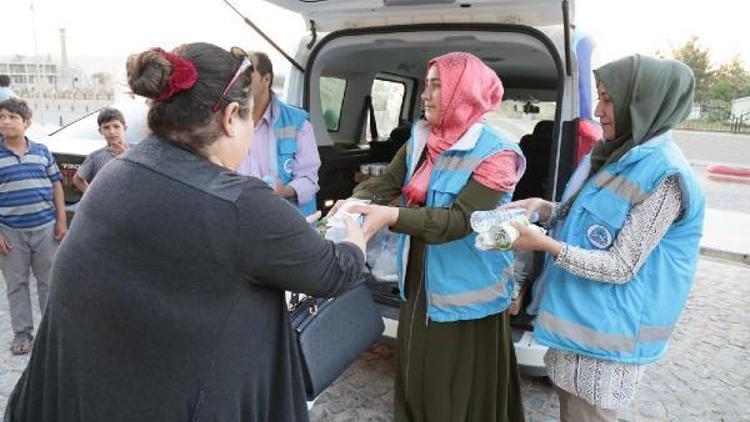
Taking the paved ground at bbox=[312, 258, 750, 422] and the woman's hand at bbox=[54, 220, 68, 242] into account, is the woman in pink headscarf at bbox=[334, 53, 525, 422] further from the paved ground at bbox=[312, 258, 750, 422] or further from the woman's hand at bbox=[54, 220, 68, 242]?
the woman's hand at bbox=[54, 220, 68, 242]

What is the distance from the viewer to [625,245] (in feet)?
5.21

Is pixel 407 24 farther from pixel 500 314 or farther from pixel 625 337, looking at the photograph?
pixel 625 337

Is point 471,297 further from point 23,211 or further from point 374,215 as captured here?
point 23,211

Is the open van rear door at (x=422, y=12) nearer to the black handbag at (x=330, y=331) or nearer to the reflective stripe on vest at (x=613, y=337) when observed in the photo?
the reflective stripe on vest at (x=613, y=337)

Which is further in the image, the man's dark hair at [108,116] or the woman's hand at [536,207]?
the man's dark hair at [108,116]

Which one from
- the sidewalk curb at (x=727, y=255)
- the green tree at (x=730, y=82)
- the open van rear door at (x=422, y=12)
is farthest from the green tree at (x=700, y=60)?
the open van rear door at (x=422, y=12)

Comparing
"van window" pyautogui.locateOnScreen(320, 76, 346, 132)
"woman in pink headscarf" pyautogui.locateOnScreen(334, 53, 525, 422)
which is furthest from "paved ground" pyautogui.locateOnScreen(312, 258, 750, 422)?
"van window" pyautogui.locateOnScreen(320, 76, 346, 132)

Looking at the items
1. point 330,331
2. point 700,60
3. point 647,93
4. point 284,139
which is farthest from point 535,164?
point 700,60

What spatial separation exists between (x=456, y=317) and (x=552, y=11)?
151 cm

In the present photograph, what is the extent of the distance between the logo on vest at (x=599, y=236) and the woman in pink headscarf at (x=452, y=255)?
0.34 m

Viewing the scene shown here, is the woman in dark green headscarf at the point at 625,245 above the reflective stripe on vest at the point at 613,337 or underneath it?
above

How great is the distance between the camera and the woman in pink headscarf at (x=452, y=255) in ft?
6.16

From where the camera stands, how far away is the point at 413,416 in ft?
7.65

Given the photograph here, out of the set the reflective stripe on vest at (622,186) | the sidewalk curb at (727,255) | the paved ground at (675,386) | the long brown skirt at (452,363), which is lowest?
the paved ground at (675,386)
